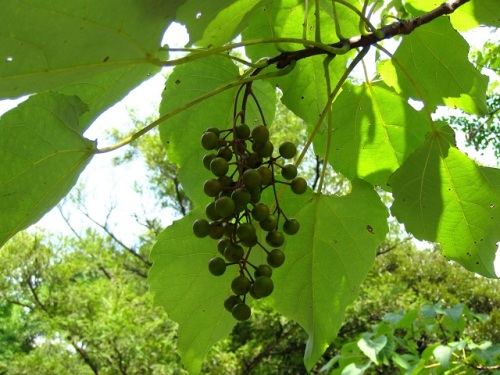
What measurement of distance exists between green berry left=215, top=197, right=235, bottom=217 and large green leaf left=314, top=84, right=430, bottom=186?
365 millimetres

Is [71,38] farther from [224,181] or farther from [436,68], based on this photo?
[436,68]

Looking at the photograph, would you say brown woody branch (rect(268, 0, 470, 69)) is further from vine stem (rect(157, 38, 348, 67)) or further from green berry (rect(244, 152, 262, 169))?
green berry (rect(244, 152, 262, 169))

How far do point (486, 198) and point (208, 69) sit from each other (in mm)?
528

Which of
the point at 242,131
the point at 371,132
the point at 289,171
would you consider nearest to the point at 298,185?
the point at 289,171

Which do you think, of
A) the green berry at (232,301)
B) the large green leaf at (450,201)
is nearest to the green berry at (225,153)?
the green berry at (232,301)

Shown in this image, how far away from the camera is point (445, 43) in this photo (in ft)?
3.34

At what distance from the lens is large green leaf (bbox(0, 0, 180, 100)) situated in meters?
0.56

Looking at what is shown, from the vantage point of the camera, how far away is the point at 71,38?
600 mm

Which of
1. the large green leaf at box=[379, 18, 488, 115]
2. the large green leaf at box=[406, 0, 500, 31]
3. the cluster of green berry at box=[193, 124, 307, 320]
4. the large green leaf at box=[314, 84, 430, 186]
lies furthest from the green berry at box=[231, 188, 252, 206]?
the large green leaf at box=[406, 0, 500, 31]

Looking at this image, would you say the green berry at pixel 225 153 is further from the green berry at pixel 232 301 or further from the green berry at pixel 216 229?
the green berry at pixel 232 301

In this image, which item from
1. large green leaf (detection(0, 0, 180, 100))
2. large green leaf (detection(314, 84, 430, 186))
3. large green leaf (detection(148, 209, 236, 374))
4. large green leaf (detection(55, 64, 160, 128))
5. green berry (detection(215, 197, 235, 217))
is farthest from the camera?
large green leaf (detection(314, 84, 430, 186))

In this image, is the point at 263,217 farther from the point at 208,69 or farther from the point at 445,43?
the point at 445,43

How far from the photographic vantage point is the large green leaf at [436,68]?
1012 mm

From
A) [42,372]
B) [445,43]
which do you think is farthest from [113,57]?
[42,372]
